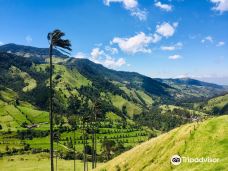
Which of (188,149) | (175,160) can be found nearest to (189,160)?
(175,160)

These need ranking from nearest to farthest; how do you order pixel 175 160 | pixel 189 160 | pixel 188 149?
pixel 189 160 < pixel 175 160 < pixel 188 149

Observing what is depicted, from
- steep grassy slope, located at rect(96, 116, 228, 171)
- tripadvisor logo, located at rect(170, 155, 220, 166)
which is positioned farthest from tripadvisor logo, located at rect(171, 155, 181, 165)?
steep grassy slope, located at rect(96, 116, 228, 171)

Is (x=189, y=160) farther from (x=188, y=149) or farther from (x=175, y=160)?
(x=188, y=149)

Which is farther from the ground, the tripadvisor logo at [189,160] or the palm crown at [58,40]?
the palm crown at [58,40]

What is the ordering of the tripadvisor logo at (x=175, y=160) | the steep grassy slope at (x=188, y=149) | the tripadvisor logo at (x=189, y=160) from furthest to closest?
1. the tripadvisor logo at (x=175, y=160)
2. the steep grassy slope at (x=188, y=149)
3. the tripadvisor logo at (x=189, y=160)

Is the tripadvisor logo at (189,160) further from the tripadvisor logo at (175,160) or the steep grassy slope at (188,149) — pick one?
the steep grassy slope at (188,149)

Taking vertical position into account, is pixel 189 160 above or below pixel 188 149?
below

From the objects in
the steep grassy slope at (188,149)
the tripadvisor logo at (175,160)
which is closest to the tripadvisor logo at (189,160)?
the tripadvisor logo at (175,160)

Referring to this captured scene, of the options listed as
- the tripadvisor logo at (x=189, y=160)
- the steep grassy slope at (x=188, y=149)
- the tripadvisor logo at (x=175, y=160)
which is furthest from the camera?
the tripadvisor logo at (x=175, y=160)

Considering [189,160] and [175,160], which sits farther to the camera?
[175,160]

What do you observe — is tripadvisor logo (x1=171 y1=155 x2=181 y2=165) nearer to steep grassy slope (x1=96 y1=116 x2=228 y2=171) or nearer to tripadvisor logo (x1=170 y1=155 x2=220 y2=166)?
tripadvisor logo (x1=170 y1=155 x2=220 y2=166)

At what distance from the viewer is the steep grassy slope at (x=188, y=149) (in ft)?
143

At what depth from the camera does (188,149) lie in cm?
4978

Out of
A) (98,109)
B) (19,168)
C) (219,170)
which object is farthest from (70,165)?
(219,170)
